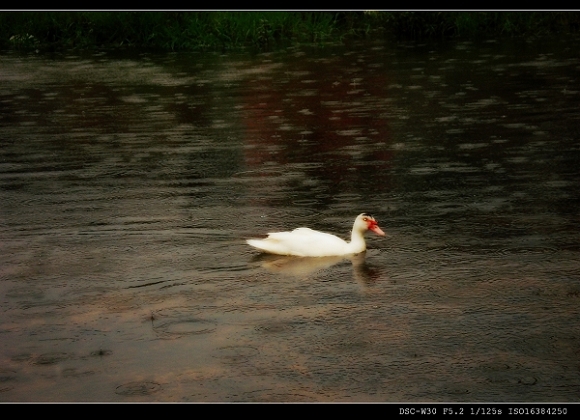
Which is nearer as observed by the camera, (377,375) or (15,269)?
(377,375)

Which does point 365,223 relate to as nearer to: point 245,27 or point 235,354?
point 235,354

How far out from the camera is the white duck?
34.2 feet

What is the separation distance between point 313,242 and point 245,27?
25188 millimetres

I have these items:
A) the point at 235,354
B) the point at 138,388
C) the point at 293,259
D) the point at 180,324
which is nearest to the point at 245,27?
the point at 293,259

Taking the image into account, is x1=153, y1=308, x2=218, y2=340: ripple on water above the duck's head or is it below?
below

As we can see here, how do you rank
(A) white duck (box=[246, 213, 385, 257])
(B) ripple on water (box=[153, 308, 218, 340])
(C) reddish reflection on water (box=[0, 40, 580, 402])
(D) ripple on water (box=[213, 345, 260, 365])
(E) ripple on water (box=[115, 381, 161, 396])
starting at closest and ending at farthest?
(E) ripple on water (box=[115, 381, 161, 396]), (C) reddish reflection on water (box=[0, 40, 580, 402]), (D) ripple on water (box=[213, 345, 260, 365]), (B) ripple on water (box=[153, 308, 218, 340]), (A) white duck (box=[246, 213, 385, 257])

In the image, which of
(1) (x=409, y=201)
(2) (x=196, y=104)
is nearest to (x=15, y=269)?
(1) (x=409, y=201)

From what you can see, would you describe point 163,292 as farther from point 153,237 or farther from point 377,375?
point 377,375

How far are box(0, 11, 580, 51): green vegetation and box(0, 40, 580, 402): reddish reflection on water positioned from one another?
42.0 ft

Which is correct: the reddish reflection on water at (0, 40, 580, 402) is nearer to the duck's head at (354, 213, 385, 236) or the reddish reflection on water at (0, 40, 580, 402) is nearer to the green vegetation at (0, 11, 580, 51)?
the duck's head at (354, 213, 385, 236)

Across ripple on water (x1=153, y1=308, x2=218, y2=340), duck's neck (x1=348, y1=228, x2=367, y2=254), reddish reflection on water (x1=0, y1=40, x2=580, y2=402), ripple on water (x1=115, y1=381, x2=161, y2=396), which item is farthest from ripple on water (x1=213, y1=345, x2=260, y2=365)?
duck's neck (x1=348, y1=228, x2=367, y2=254)

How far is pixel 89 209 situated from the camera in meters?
12.7

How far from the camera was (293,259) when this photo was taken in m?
10.6

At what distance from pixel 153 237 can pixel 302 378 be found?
4.21 metres
